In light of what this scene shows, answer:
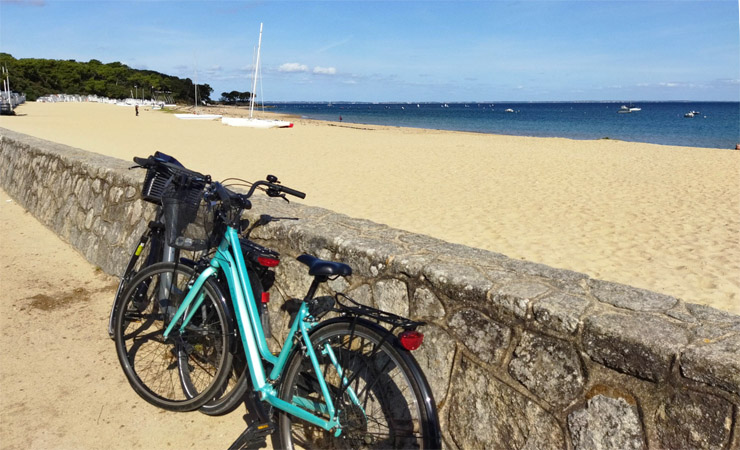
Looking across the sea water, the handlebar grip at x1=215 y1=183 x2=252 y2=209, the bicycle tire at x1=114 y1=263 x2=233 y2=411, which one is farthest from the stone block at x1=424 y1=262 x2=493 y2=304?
the sea water

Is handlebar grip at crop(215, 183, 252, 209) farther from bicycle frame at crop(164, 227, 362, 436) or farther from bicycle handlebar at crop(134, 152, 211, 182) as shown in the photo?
bicycle handlebar at crop(134, 152, 211, 182)

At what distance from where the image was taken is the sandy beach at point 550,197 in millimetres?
6441

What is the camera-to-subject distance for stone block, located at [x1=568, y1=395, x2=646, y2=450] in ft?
5.54

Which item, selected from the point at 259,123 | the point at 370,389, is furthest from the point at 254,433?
the point at 259,123

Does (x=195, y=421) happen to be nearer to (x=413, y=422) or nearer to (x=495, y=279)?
(x=413, y=422)

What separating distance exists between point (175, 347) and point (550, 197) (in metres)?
9.04

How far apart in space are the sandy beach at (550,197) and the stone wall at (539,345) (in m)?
3.83

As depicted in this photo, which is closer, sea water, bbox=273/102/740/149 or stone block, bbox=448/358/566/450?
stone block, bbox=448/358/566/450

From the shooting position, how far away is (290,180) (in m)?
12.6

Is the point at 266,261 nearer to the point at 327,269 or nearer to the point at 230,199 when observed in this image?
the point at 230,199

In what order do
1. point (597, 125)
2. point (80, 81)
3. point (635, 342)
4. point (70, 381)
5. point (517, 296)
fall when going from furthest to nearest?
point (80, 81)
point (597, 125)
point (70, 381)
point (517, 296)
point (635, 342)

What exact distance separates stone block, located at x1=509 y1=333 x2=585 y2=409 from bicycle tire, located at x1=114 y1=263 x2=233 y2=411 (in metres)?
1.39

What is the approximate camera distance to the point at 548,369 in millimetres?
1904

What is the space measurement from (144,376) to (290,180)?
374 inches
